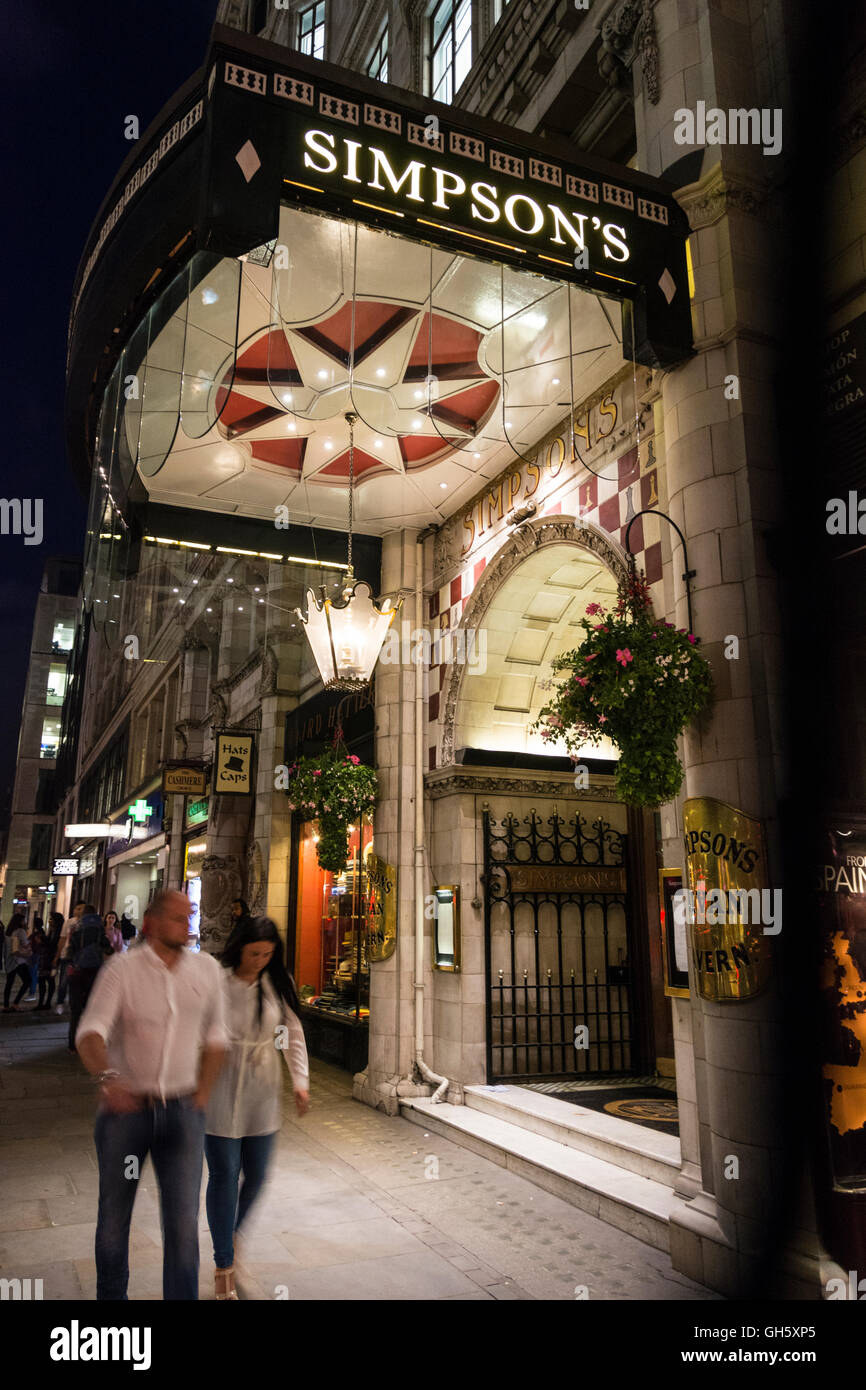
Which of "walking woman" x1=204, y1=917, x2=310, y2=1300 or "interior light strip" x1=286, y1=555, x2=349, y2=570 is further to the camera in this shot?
"interior light strip" x1=286, y1=555, x2=349, y2=570

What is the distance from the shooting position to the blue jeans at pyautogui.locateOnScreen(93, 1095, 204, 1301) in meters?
3.45

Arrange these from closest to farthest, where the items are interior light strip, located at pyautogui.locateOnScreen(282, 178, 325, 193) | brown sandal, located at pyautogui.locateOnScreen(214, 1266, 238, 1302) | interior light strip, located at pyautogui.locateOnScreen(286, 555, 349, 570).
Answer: brown sandal, located at pyautogui.locateOnScreen(214, 1266, 238, 1302) < interior light strip, located at pyautogui.locateOnScreen(282, 178, 325, 193) < interior light strip, located at pyautogui.locateOnScreen(286, 555, 349, 570)

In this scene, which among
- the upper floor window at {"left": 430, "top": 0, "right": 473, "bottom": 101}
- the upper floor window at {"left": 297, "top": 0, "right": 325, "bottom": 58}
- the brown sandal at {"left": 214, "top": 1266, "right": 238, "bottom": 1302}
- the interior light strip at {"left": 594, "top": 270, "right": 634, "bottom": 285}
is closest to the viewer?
the brown sandal at {"left": 214, "top": 1266, "right": 238, "bottom": 1302}

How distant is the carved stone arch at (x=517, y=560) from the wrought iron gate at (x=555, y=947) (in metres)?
1.22

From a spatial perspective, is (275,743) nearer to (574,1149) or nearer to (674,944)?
(574,1149)

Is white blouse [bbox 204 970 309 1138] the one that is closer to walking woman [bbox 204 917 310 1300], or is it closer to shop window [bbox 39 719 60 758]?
walking woman [bbox 204 917 310 1300]

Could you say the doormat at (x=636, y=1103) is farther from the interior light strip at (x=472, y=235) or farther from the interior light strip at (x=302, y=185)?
the interior light strip at (x=302, y=185)

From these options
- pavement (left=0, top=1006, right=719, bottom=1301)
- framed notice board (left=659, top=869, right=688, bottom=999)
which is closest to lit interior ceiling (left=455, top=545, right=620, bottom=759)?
framed notice board (left=659, top=869, right=688, bottom=999)

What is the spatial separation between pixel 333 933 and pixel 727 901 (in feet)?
32.4

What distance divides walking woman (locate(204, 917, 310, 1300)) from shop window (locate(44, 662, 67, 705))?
63.9 metres

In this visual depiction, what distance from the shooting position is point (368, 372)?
7723 mm

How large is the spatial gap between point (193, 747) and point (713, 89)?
57.4 ft

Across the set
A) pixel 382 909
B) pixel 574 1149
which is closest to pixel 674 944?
pixel 574 1149
